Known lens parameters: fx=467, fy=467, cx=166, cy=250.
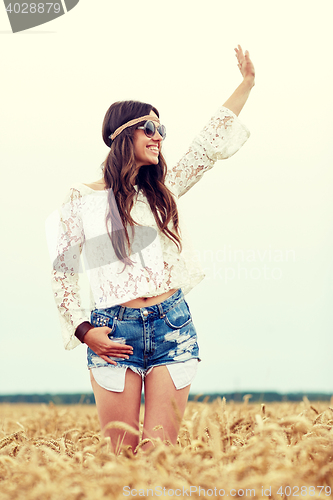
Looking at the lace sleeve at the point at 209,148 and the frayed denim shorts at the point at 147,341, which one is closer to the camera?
the frayed denim shorts at the point at 147,341

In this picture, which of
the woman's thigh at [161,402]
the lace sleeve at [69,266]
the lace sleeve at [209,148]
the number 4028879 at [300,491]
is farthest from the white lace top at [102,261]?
the number 4028879 at [300,491]

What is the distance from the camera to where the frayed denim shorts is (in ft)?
8.22

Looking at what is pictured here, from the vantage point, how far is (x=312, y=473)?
1.62m

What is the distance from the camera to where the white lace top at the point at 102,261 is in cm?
259

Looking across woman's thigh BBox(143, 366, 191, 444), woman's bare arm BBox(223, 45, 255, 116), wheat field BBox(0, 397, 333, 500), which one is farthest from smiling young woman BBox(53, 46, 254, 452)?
wheat field BBox(0, 397, 333, 500)

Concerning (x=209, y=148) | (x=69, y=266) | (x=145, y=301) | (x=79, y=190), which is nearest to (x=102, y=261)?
(x=69, y=266)

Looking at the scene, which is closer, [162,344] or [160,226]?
[162,344]

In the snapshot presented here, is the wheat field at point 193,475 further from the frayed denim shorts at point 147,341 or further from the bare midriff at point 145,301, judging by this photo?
the bare midriff at point 145,301

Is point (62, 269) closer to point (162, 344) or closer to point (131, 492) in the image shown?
point (162, 344)

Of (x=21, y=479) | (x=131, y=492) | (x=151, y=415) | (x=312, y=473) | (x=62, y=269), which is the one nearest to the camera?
(x=131, y=492)

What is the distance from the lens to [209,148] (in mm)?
2957

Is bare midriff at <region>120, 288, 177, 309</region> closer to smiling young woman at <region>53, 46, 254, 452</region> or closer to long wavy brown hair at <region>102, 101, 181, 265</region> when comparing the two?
smiling young woman at <region>53, 46, 254, 452</region>

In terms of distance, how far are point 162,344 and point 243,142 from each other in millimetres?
1424

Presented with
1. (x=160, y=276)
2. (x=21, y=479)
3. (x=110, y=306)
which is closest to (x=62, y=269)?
(x=110, y=306)
